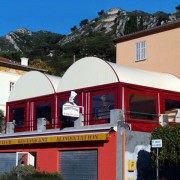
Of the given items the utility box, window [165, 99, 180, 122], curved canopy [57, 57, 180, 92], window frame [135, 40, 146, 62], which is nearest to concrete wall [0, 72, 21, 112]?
window frame [135, 40, 146, 62]

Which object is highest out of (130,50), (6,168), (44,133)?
(130,50)

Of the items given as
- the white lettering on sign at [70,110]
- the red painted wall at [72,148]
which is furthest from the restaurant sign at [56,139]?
the white lettering on sign at [70,110]

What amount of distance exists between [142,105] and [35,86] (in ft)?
25.6

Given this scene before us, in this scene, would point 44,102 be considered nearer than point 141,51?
Yes

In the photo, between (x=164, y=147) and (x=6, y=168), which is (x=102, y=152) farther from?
(x=6, y=168)

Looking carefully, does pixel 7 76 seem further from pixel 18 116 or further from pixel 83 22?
pixel 83 22

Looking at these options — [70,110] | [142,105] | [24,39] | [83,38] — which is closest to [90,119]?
[70,110]

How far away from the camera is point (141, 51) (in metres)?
31.3

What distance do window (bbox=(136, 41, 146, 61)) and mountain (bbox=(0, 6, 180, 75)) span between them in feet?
199

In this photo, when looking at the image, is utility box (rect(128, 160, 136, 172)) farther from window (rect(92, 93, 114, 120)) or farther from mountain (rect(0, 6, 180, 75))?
mountain (rect(0, 6, 180, 75))

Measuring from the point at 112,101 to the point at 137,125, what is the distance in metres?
2.79

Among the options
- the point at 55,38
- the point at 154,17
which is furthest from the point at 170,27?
the point at 55,38

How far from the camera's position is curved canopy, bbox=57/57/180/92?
24469mm

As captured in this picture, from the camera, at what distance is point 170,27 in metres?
29.4
